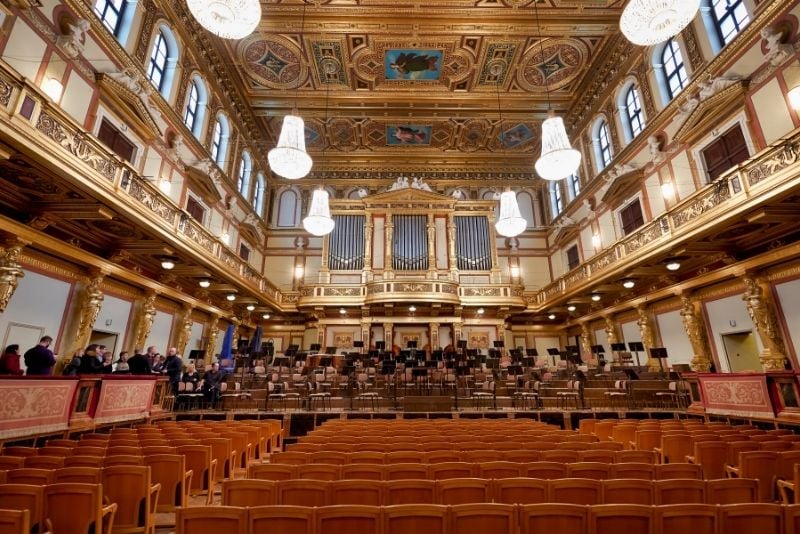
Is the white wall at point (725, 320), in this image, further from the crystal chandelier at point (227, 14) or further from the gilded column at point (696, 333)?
the crystal chandelier at point (227, 14)

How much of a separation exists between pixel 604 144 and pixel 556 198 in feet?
12.5

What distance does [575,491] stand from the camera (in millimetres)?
2307

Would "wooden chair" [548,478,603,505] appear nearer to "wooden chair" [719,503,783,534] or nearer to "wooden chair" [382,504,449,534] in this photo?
"wooden chair" [719,503,783,534]

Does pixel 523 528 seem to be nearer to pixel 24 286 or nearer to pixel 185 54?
pixel 24 286

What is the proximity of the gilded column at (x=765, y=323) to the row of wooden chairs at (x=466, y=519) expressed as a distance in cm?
844

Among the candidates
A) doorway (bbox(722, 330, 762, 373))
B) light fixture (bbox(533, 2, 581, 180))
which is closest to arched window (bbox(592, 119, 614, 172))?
doorway (bbox(722, 330, 762, 373))

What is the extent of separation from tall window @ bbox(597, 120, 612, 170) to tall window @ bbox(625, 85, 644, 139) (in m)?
1.01

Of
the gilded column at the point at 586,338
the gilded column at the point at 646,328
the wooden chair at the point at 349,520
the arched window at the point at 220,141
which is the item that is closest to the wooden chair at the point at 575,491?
the wooden chair at the point at 349,520

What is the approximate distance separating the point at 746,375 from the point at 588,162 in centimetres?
1005

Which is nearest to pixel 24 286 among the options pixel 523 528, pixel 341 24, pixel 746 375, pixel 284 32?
pixel 523 528

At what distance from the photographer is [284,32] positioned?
11.8m

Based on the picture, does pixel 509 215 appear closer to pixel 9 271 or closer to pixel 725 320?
pixel 725 320

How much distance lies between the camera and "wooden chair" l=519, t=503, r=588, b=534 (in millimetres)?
1811

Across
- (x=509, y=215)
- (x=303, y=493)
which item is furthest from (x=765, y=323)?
(x=303, y=493)
